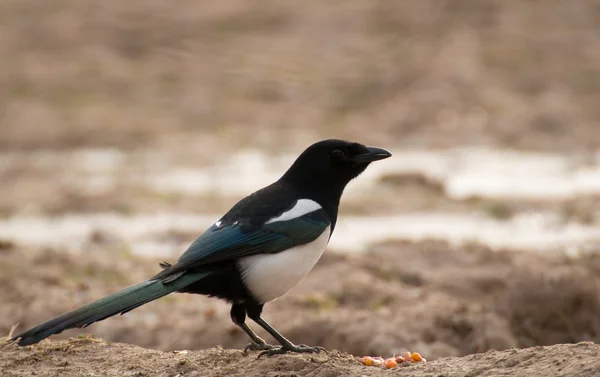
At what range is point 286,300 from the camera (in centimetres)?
848

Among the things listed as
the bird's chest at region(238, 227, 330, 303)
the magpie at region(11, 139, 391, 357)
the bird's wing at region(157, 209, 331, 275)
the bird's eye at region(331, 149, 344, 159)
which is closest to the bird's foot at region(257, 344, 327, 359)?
the magpie at region(11, 139, 391, 357)

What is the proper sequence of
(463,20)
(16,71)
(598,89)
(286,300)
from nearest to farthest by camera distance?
(286,300), (598,89), (16,71), (463,20)

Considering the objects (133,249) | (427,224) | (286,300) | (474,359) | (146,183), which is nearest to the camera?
(474,359)

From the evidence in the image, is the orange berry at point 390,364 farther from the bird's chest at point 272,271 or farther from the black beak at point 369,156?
the black beak at point 369,156

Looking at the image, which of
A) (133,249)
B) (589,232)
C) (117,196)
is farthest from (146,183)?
(589,232)

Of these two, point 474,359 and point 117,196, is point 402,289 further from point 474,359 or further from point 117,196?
point 117,196

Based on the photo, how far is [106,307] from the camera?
4.74m

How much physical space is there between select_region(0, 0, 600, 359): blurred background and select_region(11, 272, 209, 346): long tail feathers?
7.72ft

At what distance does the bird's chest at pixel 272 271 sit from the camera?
515cm

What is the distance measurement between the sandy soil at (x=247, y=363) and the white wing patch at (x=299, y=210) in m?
0.68

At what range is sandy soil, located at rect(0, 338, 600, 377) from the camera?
4605mm

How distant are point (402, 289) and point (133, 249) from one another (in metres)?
3.42

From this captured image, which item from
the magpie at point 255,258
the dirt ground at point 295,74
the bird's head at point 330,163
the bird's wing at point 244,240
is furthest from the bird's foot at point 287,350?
the dirt ground at point 295,74

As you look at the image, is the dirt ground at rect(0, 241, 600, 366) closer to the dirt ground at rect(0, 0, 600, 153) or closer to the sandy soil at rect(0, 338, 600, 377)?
the sandy soil at rect(0, 338, 600, 377)
